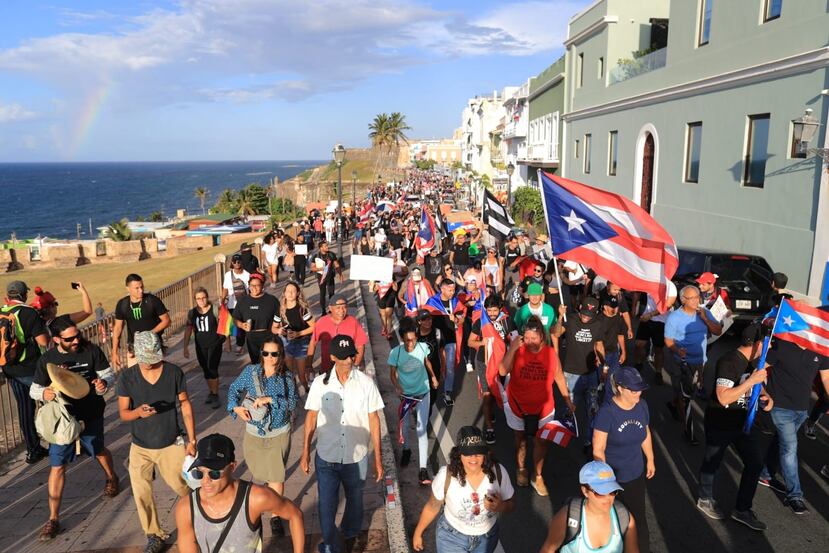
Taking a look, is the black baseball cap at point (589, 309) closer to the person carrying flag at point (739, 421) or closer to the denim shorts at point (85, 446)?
the person carrying flag at point (739, 421)

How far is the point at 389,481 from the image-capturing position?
6.02 metres

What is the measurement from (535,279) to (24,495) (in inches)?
297

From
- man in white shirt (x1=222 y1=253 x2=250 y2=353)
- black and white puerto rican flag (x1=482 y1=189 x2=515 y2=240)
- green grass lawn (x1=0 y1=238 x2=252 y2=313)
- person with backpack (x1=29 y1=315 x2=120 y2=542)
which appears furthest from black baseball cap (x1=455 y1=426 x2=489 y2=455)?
green grass lawn (x1=0 y1=238 x2=252 y2=313)

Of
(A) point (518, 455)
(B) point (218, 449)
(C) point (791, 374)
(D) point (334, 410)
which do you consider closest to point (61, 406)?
(D) point (334, 410)

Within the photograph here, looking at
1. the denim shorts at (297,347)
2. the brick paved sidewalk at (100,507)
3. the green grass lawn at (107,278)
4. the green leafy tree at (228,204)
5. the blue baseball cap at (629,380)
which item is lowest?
the green leafy tree at (228,204)

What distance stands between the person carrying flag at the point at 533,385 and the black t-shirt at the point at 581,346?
1.01m

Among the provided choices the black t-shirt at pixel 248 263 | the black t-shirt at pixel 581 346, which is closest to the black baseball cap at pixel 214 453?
the black t-shirt at pixel 581 346

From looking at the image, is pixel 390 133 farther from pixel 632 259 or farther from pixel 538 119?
pixel 632 259

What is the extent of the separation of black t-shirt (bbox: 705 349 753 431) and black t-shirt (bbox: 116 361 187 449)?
4407 mm

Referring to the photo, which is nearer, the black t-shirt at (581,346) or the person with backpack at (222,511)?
the person with backpack at (222,511)

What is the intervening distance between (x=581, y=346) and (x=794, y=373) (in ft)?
6.90

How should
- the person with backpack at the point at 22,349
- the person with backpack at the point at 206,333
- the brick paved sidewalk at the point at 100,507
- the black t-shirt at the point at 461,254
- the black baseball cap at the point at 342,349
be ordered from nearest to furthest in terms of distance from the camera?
the black baseball cap at the point at 342,349 < the brick paved sidewalk at the point at 100,507 < the person with backpack at the point at 22,349 < the person with backpack at the point at 206,333 < the black t-shirt at the point at 461,254

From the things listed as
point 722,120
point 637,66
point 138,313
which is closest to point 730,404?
point 138,313

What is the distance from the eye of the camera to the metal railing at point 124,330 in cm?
715
